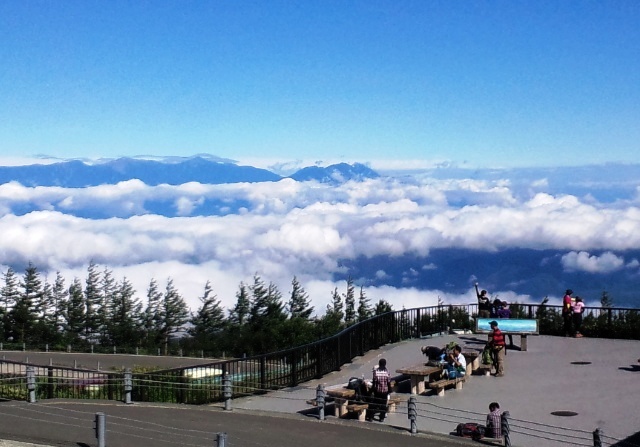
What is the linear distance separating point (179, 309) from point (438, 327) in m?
99.7

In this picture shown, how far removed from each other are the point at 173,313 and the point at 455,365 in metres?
108

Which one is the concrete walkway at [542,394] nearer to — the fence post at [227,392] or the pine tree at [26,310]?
the fence post at [227,392]

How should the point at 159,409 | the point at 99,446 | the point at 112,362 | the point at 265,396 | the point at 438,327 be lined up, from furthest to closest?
the point at 112,362, the point at 438,327, the point at 265,396, the point at 159,409, the point at 99,446

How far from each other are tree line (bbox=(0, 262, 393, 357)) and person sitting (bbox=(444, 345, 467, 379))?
131 feet

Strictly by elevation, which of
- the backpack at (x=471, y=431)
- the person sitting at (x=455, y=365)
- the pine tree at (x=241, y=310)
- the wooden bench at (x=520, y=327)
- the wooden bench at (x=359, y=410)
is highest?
the pine tree at (x=241, y=310)

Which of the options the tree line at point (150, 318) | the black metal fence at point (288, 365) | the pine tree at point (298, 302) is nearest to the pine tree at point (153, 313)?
the tree line at point (150, 318)

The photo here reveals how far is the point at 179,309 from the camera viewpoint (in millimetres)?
126812

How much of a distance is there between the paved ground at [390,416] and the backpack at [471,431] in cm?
26

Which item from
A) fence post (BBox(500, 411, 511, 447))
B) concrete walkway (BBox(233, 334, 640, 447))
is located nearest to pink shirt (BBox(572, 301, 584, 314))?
concrete walkway (BBox(233, 334, 640, 447))

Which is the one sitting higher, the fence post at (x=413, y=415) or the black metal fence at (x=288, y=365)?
the black metal fence at (x=288, y=365)

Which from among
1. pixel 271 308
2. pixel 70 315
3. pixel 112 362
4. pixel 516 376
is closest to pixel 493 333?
pixel 516 376

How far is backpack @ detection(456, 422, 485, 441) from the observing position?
1542cm

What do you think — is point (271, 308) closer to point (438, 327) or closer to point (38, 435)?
point (438, 327)

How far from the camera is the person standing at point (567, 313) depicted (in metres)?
28.5
